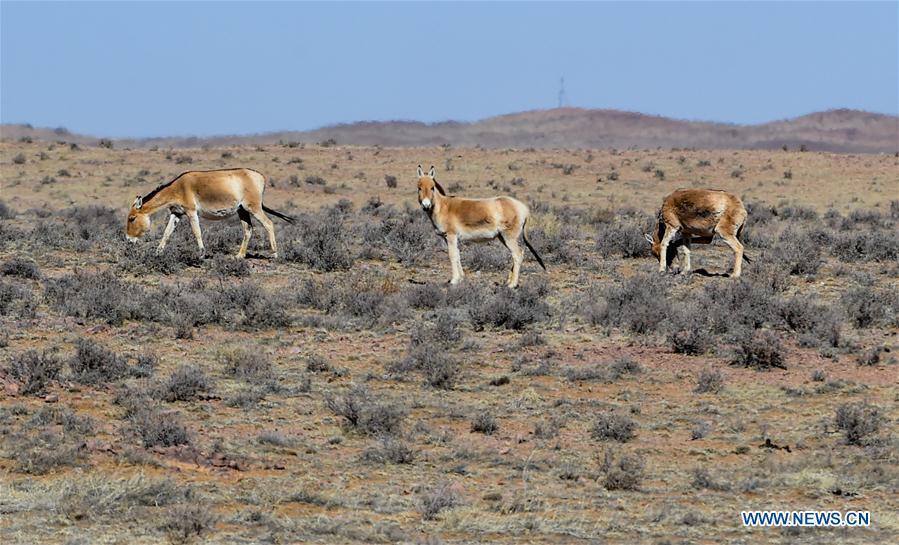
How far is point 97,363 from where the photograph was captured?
13.4m

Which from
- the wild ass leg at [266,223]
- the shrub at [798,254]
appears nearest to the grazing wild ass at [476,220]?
the wild ass leg at [266,223]

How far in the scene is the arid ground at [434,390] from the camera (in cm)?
949

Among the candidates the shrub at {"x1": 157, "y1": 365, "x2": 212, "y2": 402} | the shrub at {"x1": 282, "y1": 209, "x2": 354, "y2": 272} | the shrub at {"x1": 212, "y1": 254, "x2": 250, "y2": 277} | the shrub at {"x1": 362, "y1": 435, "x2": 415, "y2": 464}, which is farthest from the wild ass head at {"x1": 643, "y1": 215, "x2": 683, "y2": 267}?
the shrub at {"x1": 362, "y1": 435, "x2": 415, "y2": 464}

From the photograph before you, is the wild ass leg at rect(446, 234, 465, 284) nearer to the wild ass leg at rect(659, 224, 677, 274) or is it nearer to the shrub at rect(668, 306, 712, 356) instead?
the wild ass leg at rect(659, 224, 677, 274)

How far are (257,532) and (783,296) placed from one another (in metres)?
11.7

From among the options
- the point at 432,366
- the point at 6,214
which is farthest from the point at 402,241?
the point at 6,214

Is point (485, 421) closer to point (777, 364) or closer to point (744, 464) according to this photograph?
point (744, 464)

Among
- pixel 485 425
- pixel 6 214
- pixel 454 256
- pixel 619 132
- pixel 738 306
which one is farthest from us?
pixel 619 132

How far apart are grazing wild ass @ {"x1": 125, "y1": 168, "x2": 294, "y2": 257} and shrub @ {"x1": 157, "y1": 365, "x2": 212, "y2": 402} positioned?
8086 millimetres

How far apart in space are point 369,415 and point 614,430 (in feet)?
7.31

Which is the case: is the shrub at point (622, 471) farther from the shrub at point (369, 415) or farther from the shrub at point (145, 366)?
the shrub at point (145, 366)

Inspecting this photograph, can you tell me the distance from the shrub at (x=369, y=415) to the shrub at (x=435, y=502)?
6.36ft

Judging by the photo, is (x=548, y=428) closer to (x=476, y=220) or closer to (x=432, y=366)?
(x=432, y=366)

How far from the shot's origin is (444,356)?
46.3ft
